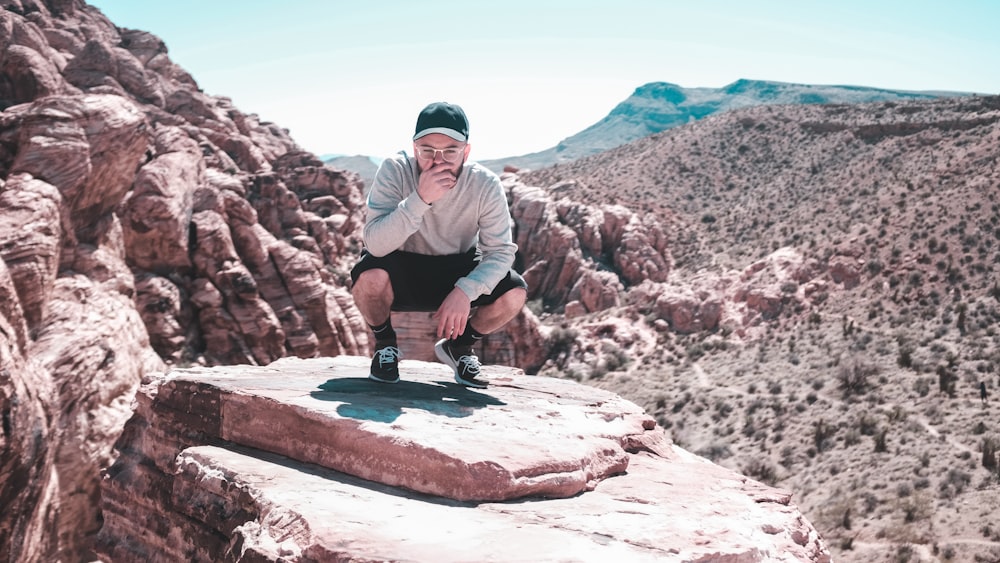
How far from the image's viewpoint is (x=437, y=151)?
4.59 metres

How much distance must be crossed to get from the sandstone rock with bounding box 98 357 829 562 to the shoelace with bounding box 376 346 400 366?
237 mm

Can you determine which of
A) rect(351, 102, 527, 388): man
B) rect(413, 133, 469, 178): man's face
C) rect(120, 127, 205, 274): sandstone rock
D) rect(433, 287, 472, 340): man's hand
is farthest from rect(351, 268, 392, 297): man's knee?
rect(120, 127, 205, 274): sandstone rock

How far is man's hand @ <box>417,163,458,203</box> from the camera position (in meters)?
4.52

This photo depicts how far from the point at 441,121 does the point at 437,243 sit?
3.48ft

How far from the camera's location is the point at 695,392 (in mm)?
27953

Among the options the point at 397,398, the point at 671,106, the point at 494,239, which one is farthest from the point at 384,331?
the point at 671,106

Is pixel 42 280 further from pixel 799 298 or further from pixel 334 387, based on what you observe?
pixel 799 298

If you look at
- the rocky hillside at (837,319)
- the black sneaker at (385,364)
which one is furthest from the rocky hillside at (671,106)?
the black sneaker at (385,364)

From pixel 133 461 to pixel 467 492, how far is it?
3610 mm

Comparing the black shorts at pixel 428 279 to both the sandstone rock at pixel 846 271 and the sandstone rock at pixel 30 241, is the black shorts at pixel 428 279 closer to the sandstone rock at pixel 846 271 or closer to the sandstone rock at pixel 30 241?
the sandstone rock at pixel 30 241

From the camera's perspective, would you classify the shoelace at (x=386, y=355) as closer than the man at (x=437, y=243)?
No

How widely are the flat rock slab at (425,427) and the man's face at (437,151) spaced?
176 centimetres

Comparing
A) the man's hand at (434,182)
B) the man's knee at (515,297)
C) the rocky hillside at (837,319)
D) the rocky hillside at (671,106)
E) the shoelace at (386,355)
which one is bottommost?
the rocky hillside at (837,319)

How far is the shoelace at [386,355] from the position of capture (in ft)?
17.7
